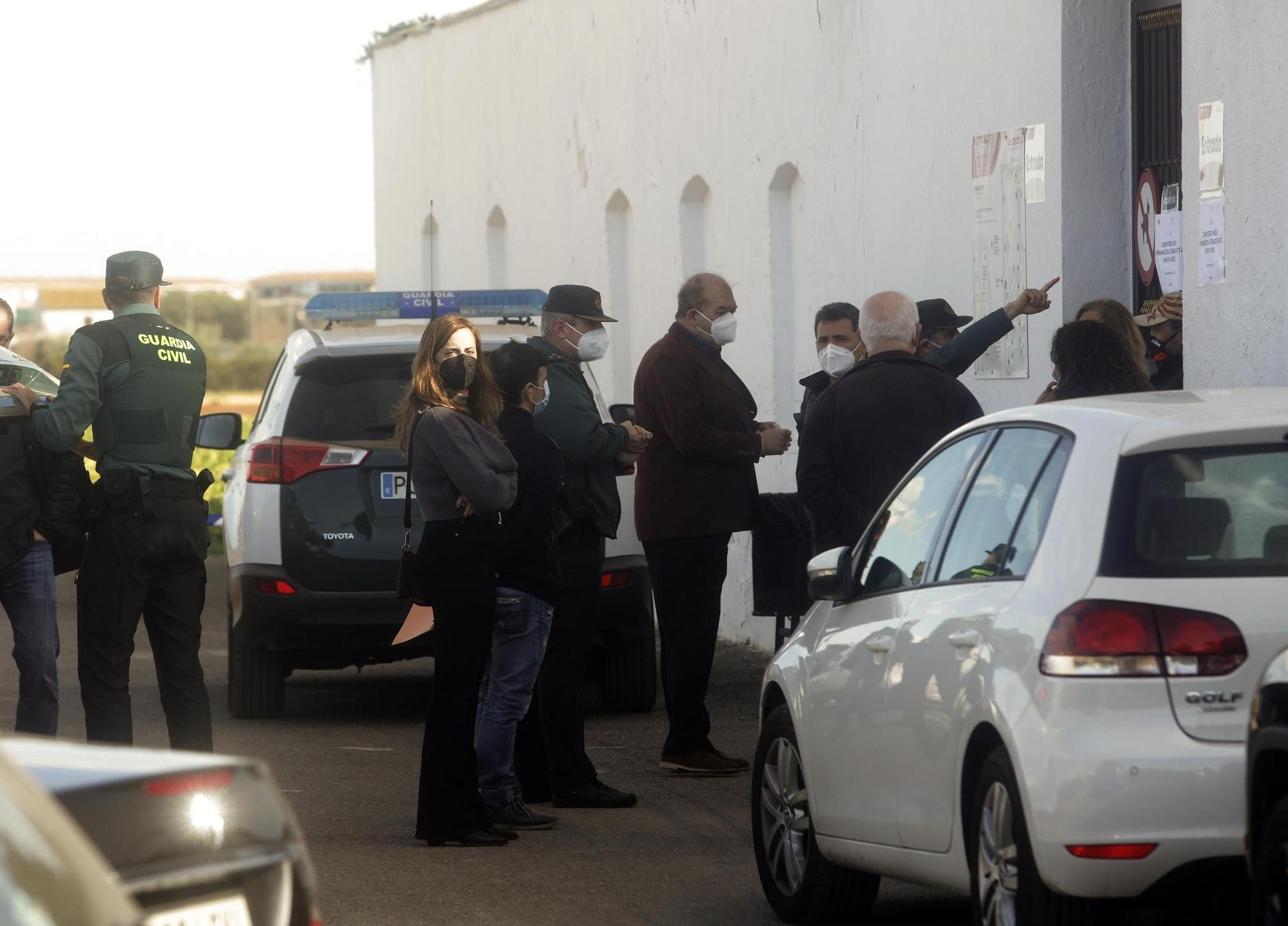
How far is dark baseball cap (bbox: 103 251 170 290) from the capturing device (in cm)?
816

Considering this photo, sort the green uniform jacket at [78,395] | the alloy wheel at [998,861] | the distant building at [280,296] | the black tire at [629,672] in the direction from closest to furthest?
the alloy wheel at [998,861], the green uniform jacket at [78,395], the black tire at [629,672], the distant building at [280,296]

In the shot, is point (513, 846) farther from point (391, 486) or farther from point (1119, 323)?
point (391, 486)

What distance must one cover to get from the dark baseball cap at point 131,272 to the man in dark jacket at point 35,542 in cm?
64

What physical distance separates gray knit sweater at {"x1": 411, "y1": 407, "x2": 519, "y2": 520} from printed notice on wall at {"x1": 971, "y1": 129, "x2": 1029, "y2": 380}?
14.5 feet

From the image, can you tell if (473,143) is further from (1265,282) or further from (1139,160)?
(1265,282)

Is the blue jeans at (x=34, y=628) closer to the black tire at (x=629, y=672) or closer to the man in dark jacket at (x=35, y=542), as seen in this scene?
the man in dark jacket at (x=35, y=542)

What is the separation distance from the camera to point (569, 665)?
888 cm

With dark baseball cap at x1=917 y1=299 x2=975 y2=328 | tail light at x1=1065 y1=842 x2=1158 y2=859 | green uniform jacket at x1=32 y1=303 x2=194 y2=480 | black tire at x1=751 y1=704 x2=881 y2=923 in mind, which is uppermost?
dark baseball cap at x1=917 y1=299 x2=975 y2=328

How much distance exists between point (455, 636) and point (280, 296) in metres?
153

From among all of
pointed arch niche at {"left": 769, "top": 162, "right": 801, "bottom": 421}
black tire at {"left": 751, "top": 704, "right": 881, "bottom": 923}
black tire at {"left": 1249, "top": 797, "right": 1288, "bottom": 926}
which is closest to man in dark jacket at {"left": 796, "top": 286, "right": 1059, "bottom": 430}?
black tire at {"left": 751, "top": 704, "right": 881, "bottom": 923}

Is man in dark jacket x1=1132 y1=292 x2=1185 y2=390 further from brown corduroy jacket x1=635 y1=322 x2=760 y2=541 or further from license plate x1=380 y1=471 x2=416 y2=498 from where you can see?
license plate x1=380 y1=471 x2=416 y2=498

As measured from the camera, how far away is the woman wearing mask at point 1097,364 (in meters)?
7.83

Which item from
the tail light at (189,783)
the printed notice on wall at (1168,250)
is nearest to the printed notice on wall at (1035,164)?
the printed notice on wall at (1168,250)

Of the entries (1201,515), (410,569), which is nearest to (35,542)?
(410,569)
